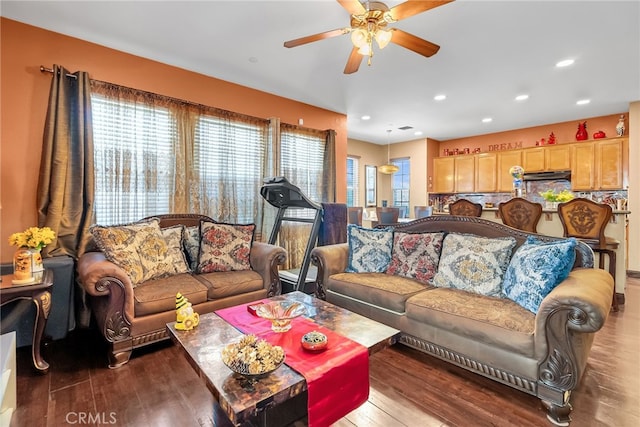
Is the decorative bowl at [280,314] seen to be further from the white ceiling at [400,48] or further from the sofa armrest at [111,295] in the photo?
the white ceiling at [400,48]

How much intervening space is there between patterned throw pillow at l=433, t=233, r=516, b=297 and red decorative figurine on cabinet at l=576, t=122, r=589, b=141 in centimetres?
496

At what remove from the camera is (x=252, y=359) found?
3.90 ft

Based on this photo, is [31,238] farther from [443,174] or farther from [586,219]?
[443,174]

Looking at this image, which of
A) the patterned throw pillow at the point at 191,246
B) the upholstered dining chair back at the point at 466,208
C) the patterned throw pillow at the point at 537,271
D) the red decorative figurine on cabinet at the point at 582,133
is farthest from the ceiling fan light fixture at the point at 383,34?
the red decorative figurine on cabinet at the point at 582,133

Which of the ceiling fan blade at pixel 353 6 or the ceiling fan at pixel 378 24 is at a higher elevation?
the ceiling fan blade at pixel 353 6

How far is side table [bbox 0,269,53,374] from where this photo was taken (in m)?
1.98

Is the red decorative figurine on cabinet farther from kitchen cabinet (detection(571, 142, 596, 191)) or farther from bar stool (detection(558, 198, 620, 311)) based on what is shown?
bar stool (detection(558, 198, 620, 311))

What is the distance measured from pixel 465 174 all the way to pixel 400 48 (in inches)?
192

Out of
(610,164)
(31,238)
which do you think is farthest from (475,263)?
(610,164)

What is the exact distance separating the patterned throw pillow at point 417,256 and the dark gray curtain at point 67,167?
3.03 metres

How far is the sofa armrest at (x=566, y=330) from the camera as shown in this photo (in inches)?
59.4

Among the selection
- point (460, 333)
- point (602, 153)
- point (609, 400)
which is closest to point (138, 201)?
point (460, 333)

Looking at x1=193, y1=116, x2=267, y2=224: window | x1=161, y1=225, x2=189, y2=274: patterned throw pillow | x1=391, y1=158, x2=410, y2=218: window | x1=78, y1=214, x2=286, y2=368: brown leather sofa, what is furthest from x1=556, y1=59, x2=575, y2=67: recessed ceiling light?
x1=161, y1=225, x2=189, y2=274: patterned throw pillow

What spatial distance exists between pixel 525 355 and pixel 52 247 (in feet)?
12.5
